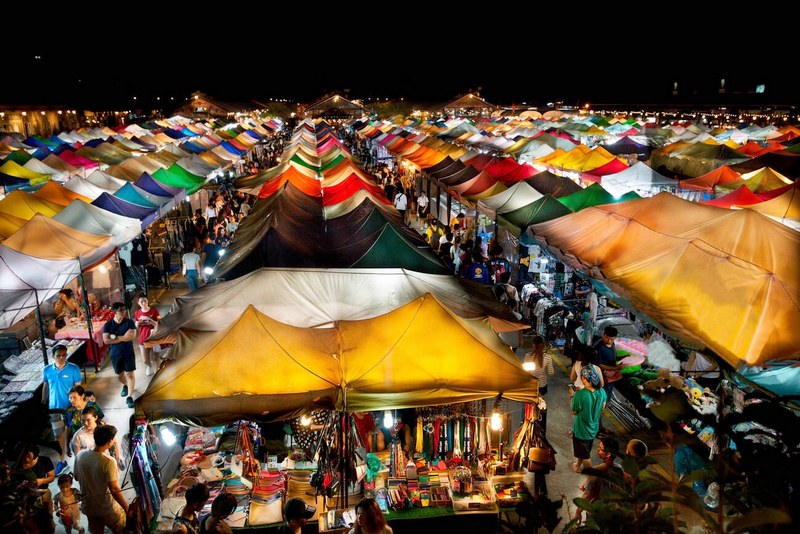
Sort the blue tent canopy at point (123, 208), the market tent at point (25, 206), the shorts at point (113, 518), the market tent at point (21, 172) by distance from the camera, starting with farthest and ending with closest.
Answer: the market tent at point (21, 172)
the blue tent canopy at point (123, 208)
the market tent at point (25, 206)
the shorts at point (113, 518)

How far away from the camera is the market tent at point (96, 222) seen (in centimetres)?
997

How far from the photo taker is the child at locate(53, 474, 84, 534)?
502 cm

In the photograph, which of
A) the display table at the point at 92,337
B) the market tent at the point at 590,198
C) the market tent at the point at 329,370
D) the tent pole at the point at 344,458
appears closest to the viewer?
the market tent at the point at 329,370

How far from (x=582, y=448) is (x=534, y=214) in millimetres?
5949

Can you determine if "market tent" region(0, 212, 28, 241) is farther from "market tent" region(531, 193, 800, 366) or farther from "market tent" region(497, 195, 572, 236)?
"market tent" region(531, 193, 800, 366)

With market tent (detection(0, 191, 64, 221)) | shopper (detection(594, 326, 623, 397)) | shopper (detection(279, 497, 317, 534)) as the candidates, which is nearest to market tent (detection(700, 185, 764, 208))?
shopper (detection(594, 326, 623, 397))

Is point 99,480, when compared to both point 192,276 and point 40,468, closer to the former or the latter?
point 40,468

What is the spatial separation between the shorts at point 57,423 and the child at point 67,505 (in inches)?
79.1

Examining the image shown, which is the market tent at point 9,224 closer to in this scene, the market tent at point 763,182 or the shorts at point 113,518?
the shorts at point 113,518

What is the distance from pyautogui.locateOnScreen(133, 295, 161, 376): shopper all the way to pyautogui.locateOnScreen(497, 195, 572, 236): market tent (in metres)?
6.92

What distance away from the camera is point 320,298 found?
710 cm

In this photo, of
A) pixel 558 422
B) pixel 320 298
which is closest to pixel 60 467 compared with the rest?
pixel 320 298

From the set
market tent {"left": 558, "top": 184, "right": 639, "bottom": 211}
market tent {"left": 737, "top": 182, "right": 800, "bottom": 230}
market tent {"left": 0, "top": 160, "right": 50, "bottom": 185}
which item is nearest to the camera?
market tent {"left": 737, "top": 182, "right": 800, "bottom": 230}

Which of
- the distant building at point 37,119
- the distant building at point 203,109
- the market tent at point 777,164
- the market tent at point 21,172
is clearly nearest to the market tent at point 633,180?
the market tent at point 777,164
